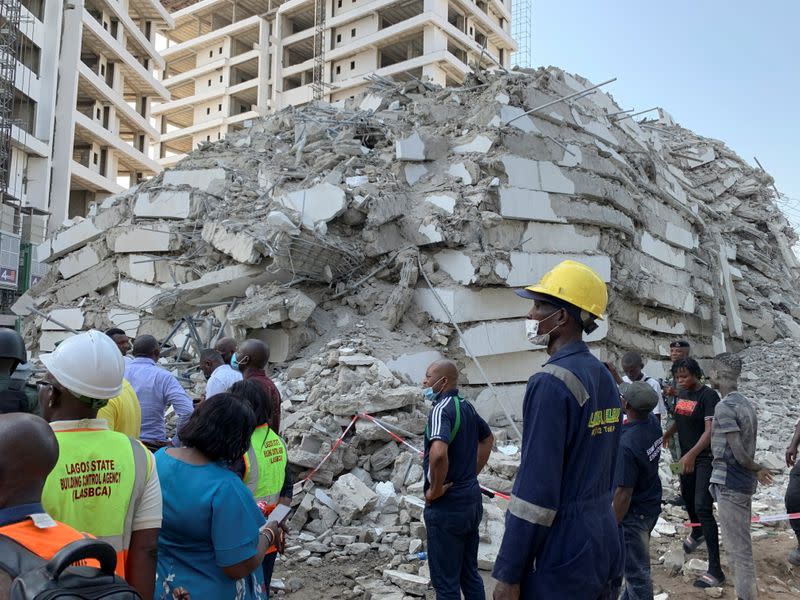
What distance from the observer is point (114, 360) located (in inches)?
87.1

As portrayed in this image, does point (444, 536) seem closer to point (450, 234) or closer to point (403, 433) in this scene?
point (403, 433)

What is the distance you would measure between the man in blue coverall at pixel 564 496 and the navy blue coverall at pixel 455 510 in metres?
1.42

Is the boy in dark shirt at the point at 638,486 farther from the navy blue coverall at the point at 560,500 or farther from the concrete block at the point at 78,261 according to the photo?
the concrete block at the point at 78,261

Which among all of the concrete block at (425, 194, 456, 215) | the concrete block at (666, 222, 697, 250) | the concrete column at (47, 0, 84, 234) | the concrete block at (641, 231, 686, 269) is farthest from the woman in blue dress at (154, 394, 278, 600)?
the concrete column at (47, 0, 84, 234)

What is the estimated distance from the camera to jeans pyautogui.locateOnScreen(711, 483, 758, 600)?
13.9ft

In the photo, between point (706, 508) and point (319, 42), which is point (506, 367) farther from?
point (319, 42)

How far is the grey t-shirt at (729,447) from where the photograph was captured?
4.38 metres

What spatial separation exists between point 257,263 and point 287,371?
5.62ft

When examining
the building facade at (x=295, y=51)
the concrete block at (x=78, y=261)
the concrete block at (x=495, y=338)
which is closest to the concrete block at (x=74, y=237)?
the concrete block at (x=78, y=261)

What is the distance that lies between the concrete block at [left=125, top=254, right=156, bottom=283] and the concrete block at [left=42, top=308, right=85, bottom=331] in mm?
1083

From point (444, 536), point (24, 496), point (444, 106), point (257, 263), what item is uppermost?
point (444, 106)

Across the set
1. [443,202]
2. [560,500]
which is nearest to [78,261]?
[443,202]

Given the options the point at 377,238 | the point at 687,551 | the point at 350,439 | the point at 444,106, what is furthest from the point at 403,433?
the point at 444,106

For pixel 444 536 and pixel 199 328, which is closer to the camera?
pixel 444 536
